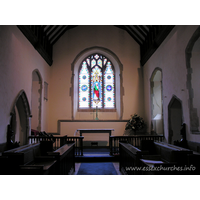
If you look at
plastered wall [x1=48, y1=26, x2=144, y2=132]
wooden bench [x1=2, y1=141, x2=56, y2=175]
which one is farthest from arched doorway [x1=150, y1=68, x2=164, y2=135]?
wooden bench [x1=2, y1=141, x2=56, y2=175]

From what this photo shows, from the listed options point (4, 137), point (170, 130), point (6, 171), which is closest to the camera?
point (6, 171)

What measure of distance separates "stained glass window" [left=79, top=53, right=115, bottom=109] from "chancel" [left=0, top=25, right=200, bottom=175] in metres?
0.05

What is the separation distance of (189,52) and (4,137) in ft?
16.7

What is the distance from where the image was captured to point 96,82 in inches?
381

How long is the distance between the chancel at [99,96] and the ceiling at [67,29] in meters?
0.04

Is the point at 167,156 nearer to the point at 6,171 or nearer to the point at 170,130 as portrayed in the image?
the point at 6,171

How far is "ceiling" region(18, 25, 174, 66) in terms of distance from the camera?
249 inches

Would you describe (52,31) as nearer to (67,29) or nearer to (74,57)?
(67,29)

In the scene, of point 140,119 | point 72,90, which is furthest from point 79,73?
point 140,119

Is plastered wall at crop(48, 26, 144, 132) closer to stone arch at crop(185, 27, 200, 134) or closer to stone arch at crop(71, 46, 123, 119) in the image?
stone arch at crop(71, 46, 123, 119)

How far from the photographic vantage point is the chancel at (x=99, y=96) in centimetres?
445

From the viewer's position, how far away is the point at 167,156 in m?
3.31

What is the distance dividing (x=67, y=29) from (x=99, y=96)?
3590 millimetres

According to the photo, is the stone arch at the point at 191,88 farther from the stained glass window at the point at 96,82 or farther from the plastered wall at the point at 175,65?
the stained glass window at the point at 96,82
